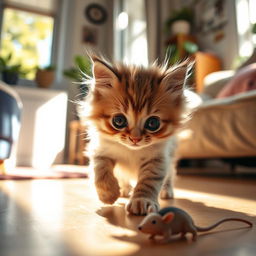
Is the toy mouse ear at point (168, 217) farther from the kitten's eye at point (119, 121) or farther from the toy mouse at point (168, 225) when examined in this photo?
the kitten's eye at point (119, 121)

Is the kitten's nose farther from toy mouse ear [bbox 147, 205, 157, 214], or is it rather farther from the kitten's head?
toy mouse ear [bbox 147, 205, 157, 214]

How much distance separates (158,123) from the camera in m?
0.94

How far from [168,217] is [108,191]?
391 mm

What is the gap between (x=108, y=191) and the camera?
93cm

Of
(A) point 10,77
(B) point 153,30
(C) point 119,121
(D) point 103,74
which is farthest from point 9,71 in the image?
(C) point 119,121

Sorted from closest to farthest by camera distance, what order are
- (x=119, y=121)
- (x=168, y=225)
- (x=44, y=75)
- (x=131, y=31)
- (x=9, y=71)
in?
1. (x=168, y=225)
2. (x=119, y=121)
3. (x=9, y=71)
4. (x=44, y=75)
5. (x=131, y=31)

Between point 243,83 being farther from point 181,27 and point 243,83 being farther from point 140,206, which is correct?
point 181,27

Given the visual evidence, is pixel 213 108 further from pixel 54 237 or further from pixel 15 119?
pixel 54 237

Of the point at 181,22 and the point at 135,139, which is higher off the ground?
the point at 181,22

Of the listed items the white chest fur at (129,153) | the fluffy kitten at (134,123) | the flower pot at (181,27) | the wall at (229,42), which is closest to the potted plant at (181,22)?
the flower pot at (181,27)

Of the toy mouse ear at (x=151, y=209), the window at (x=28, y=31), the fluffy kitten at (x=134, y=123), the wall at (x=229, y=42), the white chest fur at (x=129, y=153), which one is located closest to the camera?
the toy mouse ear at (x=151, y=209)

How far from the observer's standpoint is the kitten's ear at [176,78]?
0.97 metres

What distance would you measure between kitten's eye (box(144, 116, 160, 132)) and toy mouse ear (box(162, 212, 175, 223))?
0.38 m

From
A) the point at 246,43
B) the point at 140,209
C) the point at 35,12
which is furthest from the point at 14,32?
the point at 140,209
